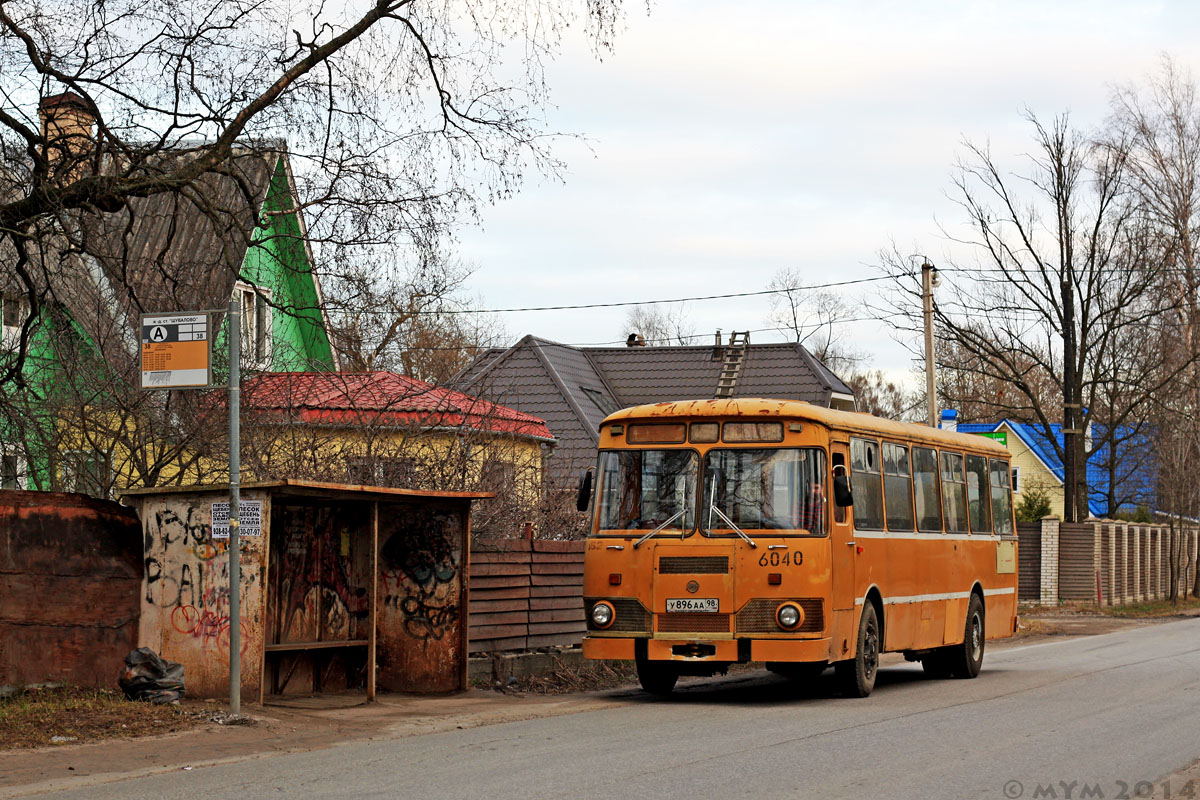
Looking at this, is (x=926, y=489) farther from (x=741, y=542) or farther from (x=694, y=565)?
(x=694, y=565)

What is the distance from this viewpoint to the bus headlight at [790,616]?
49.7 feet

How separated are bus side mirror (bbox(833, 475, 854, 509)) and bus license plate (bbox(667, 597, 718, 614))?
1.62 m

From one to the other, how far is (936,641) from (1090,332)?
97.9 feet

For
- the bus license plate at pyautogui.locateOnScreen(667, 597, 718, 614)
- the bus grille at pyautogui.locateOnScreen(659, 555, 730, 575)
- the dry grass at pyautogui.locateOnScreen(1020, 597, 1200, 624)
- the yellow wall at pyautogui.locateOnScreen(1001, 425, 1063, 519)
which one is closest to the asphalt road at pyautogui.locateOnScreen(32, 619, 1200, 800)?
the bus license plate at pyautogui.locateOnScreen(667, 597, 718, 614)

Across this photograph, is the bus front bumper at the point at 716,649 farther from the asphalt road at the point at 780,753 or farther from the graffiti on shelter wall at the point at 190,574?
the graffiti on shelter wall at the point at 190,574

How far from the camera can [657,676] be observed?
650 inches

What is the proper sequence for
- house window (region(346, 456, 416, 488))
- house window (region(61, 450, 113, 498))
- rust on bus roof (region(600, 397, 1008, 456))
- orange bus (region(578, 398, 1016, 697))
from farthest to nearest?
house window (region(346, 456, 416, 488))
house window (region(61, 450, 113, 498))
rust on bus roof (region(600, 397, 1008, 456))
orange bus (region(578, 398, 1016, 697))

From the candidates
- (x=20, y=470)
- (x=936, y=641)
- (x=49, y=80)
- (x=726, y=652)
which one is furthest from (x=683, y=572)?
(x=20, y=470)

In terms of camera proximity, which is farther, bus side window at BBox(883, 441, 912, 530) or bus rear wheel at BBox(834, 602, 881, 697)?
bus side window at BBox(883, 441, 912, 530)

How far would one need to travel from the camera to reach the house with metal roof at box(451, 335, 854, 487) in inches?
1650

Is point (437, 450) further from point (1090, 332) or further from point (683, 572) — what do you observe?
point (1090, 332)

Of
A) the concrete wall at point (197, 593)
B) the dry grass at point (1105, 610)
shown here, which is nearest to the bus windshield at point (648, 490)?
the concrete wall at point (197, 593)

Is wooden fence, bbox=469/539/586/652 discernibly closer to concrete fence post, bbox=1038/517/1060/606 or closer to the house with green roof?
the house with green roof

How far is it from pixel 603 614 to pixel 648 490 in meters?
1.37
